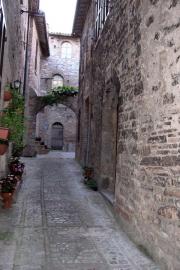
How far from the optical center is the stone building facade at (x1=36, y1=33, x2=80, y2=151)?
2541 centimetres

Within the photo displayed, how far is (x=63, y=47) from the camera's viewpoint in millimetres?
26078

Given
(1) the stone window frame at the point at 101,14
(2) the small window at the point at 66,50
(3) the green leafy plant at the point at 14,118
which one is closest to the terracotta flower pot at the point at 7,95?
(3) the green leafy plant at the point at 14,118

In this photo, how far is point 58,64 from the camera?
2591 cm

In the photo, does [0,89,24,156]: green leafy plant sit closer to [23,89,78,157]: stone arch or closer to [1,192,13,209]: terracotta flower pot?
[1,192,13,209]: terracotta flower pot

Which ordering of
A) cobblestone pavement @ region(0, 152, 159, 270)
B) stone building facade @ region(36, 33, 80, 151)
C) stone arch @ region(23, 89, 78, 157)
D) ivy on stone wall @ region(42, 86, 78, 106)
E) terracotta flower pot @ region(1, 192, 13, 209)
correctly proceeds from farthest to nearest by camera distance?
stone building facade @ region(36, 33, 80, 151), ivy on stone wall @ region(42, 86, 78, 106), stone arch @ region(23, 89, 78, 157), terracotta flower pot @ region(1, 192, 13, 209), cobblestone pavement @ region(0, 152, 159, 270)

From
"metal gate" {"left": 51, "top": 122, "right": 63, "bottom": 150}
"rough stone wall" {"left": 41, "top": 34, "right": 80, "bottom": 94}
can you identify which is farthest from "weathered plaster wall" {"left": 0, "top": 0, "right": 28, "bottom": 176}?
"metal gate" {"left": 51, "top": 122, "right": 63, "bottom": 150}

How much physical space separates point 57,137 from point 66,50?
277 inches

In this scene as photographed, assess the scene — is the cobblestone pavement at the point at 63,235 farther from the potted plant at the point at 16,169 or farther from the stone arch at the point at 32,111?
the stone arch at the point at 32,111

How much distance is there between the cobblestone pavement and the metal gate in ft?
56.6

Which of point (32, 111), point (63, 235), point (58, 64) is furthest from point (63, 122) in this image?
point (63, 235)

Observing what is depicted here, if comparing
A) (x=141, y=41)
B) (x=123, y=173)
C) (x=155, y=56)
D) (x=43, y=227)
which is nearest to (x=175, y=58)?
(x=155, y=56)

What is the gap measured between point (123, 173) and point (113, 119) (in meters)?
2.72

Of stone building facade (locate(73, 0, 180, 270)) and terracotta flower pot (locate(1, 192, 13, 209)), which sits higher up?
stone building facade (locate(73, 0, 180, 270))

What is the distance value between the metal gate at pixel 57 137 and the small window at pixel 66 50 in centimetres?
552
